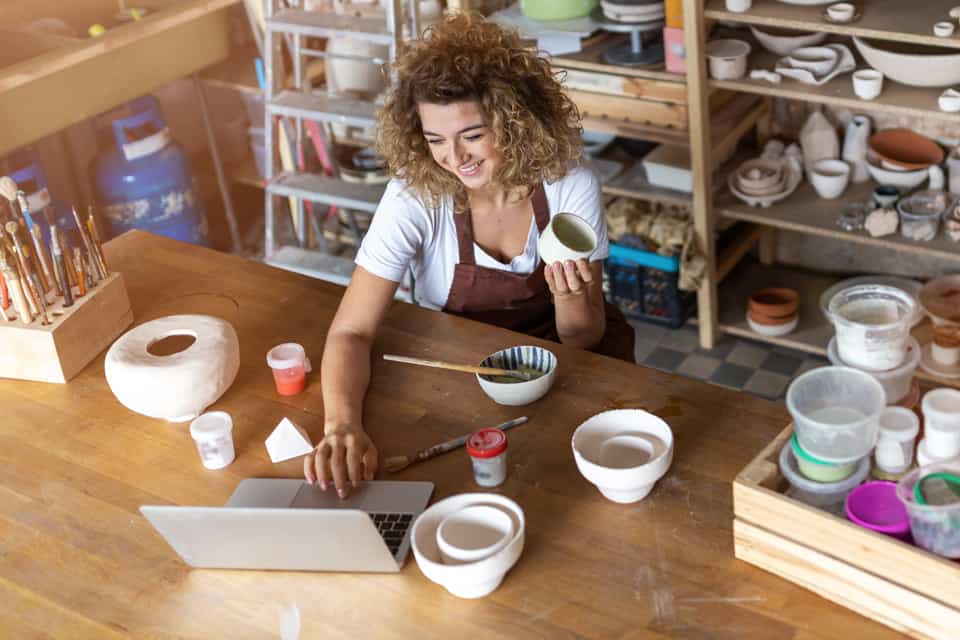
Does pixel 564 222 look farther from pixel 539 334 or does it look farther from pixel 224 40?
pixel 224 40

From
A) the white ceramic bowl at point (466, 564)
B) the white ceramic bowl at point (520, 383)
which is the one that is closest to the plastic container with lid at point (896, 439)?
the white ceramic bowl at point (466, 564)

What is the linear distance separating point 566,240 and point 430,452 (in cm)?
47

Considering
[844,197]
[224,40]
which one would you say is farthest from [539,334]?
[224,40]

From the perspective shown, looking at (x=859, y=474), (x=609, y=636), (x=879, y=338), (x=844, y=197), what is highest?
(x=879, y=338)

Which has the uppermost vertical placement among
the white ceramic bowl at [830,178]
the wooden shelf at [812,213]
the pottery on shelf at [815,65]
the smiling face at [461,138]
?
the smiling face at [461,138]

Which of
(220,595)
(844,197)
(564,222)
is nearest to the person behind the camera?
(220,595)

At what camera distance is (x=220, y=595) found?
66.6 inches

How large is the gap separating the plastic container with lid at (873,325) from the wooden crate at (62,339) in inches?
58.5

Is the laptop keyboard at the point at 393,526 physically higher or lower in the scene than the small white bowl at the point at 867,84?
lower

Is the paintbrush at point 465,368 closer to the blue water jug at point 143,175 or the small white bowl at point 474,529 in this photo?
the small white bowl at point 474,529

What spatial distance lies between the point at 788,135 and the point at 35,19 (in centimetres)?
265


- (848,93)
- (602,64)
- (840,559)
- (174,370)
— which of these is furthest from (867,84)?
(174,370)

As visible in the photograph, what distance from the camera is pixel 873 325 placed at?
1.58 meters

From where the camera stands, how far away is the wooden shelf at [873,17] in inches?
113
